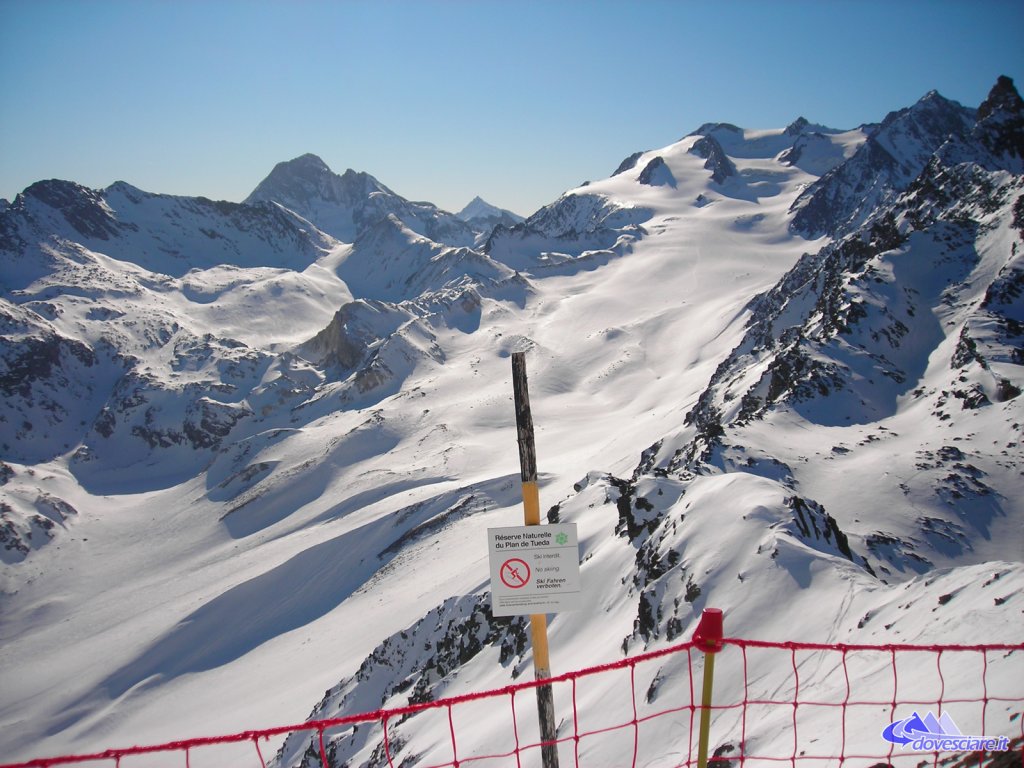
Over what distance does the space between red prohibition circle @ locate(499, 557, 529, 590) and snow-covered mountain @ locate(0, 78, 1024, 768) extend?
6.21m

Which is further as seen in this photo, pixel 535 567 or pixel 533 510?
pixel 533 510

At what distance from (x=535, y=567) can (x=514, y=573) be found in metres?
0.22

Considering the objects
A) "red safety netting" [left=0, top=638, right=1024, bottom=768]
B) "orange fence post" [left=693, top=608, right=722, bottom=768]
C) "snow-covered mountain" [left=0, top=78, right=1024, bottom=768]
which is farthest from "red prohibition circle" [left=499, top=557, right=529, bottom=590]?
"snow-covered mountain" [left=0, top=78, right=1024, bottom=768]

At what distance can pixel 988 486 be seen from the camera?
30.4 metres

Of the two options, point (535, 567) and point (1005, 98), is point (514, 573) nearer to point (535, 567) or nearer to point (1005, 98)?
point (535, 567)

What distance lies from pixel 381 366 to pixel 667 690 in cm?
9796

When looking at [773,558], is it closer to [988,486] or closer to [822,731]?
[822,731]

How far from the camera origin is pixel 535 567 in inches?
251

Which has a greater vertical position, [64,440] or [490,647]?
[64,440]

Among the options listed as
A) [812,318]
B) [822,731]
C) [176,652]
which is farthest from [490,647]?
[176,652]

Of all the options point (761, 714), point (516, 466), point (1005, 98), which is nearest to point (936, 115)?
point (1005, 98)

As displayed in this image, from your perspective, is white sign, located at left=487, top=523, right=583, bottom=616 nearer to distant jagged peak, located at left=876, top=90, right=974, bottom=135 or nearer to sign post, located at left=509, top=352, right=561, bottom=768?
sign post, located at left=509, top=352, right=561, bottom=768

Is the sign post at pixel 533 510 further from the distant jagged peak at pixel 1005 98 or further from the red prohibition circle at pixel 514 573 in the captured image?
the distant jagged peak at pixel 1005 98

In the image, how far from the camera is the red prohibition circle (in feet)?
20.6
